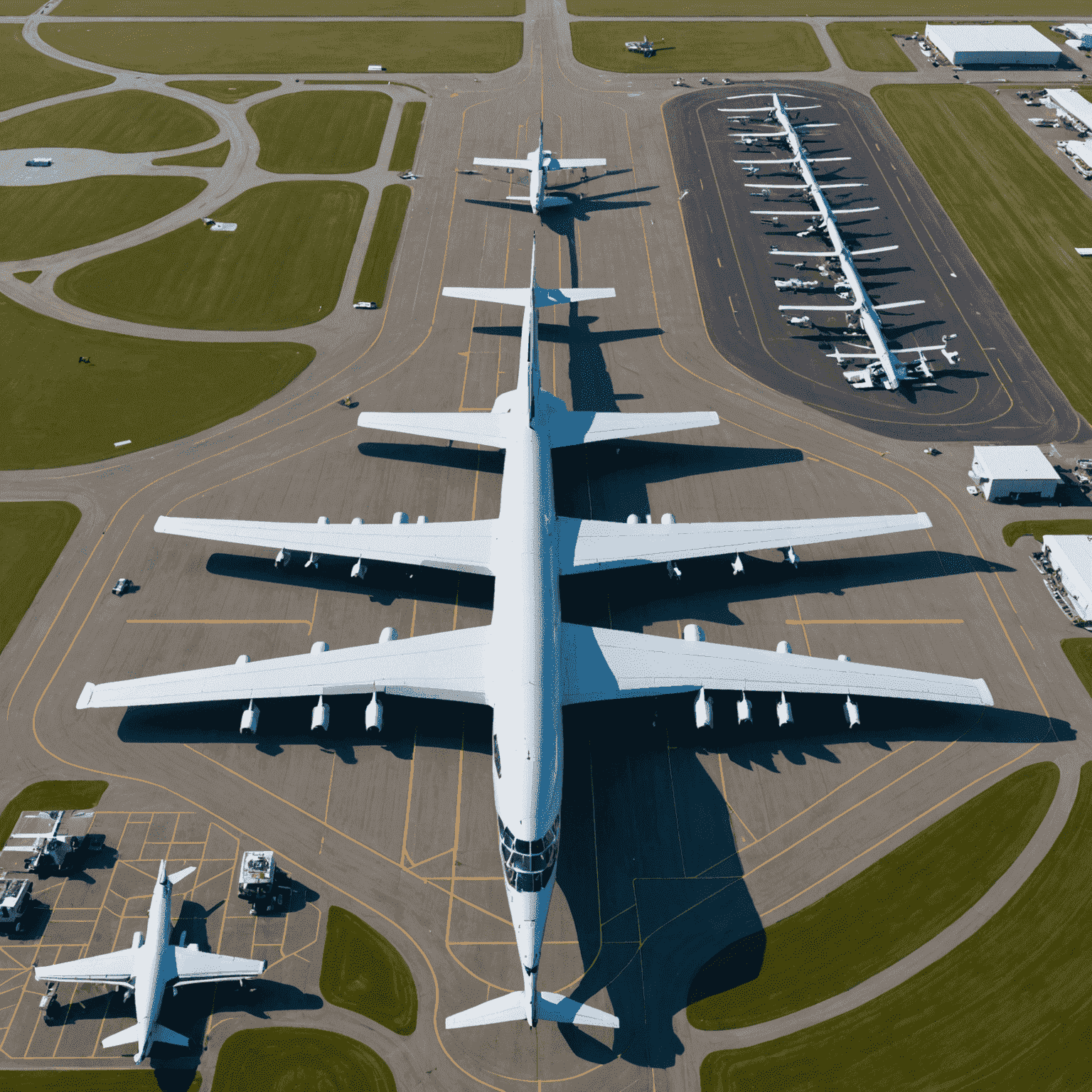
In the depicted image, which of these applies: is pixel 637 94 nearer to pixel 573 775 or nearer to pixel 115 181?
pixel 115 181

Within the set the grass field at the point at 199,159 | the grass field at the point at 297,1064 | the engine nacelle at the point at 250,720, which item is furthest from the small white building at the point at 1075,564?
the grass field at the point at 199,159

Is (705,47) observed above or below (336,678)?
above

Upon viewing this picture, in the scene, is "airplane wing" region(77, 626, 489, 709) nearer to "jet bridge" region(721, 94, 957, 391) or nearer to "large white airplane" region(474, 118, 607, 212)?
"jet bridge" region(721, 94, 957, 391)

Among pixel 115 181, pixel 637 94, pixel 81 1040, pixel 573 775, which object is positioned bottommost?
pixel 81 1040

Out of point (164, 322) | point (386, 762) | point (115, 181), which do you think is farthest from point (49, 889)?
point (115, 181)

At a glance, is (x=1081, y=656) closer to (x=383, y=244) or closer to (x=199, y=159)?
(x=383, y=244)

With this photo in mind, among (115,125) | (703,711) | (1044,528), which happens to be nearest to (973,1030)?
(703,711)

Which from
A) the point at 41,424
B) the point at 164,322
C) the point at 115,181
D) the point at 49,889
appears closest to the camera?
the point at 49,889
